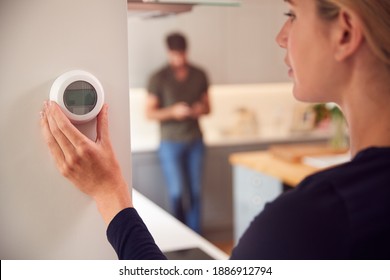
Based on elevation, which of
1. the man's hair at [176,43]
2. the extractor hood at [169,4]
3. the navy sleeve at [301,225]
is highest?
the man's hair at [176,43]

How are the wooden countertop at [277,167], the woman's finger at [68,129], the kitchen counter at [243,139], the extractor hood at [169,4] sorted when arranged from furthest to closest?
the kitchen counter at [243,139] < the wooden countertop at [277,167] < the extractor hood at [169,4] < the woman's finger at [68,129]

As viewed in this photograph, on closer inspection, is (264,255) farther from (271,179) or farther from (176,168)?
(176,168)

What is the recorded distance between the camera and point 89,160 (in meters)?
0.76

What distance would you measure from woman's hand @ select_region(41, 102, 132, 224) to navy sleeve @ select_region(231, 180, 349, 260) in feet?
0.73

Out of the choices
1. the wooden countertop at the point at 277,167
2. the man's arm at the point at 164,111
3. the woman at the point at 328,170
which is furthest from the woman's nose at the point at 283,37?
the man's arm at the point at 164,111

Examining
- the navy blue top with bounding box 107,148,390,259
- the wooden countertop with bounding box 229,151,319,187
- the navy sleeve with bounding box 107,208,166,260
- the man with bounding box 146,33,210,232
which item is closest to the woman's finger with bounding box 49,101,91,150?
the navy sleeve with bounding box 107,208,166,260

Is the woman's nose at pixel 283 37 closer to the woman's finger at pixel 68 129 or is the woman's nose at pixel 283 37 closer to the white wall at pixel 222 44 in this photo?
the woman's finger at pixel 68 129

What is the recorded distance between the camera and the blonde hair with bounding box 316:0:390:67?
0.66m

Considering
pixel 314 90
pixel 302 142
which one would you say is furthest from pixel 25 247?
pixel 302 142

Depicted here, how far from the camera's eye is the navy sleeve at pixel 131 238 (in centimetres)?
75

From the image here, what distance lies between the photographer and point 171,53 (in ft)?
10.7

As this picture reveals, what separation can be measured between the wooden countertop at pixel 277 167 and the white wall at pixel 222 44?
1.02m

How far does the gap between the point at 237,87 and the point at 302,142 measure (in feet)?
2.10

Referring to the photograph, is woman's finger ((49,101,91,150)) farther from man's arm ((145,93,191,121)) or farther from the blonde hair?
man's arm ((145,93,191,121))
